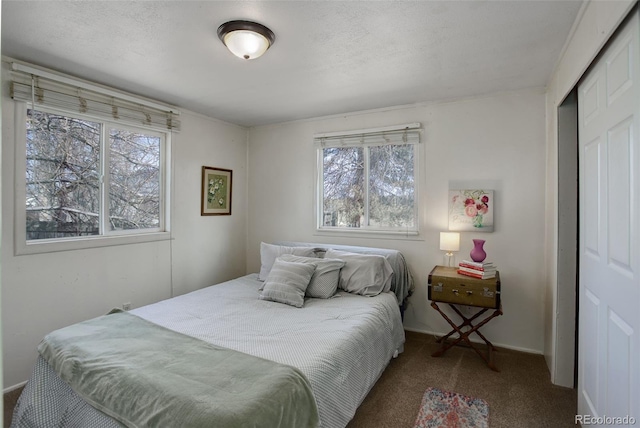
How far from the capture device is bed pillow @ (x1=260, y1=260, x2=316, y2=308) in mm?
2908

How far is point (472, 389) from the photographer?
8.63ft

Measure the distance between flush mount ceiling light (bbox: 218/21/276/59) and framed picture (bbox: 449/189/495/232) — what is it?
2.19m

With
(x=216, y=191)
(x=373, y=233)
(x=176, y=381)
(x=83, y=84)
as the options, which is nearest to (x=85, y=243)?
(x=83, y=84)

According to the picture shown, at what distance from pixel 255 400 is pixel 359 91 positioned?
2614 millimetres

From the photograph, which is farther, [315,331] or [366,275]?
[366,275]

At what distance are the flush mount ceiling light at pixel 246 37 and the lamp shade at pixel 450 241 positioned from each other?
2.16m

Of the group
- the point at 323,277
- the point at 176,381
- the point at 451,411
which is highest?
the point at 323,277

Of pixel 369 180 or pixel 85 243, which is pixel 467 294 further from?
pixel 85 243

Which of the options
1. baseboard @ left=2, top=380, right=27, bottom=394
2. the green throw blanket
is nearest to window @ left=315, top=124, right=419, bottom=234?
the green throw blanket

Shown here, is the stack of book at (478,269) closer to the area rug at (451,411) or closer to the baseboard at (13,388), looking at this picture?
the area rug at (451,411)

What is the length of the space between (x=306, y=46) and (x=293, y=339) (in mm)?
1876

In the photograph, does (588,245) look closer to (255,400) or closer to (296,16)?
(255,400)

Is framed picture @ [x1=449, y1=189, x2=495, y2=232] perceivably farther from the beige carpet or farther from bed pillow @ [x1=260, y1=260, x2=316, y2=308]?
bed pillow @ [x1=260, y1=260, x2=316, y2=308]

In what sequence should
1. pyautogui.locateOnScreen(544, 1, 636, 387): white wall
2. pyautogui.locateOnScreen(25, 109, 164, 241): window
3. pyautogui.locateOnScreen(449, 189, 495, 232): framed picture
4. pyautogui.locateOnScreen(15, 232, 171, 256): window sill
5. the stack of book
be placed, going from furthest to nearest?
pyautogui.locateOnScreen(449, 189, 495, 232): framed picture < the stack of book < pyautogui.locateOnScreen(25, 109, 164, 241): window < pyautogui.locateOnScreen(15, 232, 171, 256): window sill < pyautogui.locateOnScreen(544, 1, 636, 387): white wall
